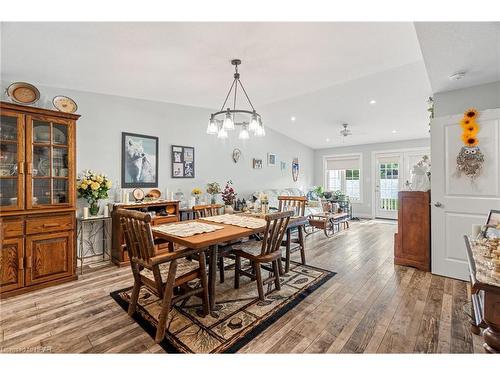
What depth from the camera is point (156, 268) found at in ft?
5.84

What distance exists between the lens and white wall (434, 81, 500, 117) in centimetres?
276

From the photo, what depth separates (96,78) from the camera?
301 centimetres

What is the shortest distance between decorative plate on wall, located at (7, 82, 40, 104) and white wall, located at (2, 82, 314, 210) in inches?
10.7

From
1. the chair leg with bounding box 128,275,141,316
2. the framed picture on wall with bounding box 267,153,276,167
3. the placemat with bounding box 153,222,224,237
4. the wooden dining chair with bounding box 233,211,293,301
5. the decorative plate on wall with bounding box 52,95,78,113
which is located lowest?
the chair leg with bounding box 128,275,141,316

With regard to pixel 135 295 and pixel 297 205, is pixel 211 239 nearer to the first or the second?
pixel 135 295

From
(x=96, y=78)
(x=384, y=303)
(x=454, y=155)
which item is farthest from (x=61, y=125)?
(x=454, y=155)

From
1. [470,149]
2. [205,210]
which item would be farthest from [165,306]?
[470,149]

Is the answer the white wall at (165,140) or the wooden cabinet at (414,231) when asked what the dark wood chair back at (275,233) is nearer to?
the wooden cabinet at (414,231)

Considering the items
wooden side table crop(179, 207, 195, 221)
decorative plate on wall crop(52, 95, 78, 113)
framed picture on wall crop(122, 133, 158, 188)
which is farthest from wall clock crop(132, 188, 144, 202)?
decorative plate on wall crop(52, 95, 78, 113)

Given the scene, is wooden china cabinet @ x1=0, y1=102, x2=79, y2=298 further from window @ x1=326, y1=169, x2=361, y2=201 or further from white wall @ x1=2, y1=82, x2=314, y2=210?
window @ x1=326, y1=169, x2=361, y2=201

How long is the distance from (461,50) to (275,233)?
2.35m
